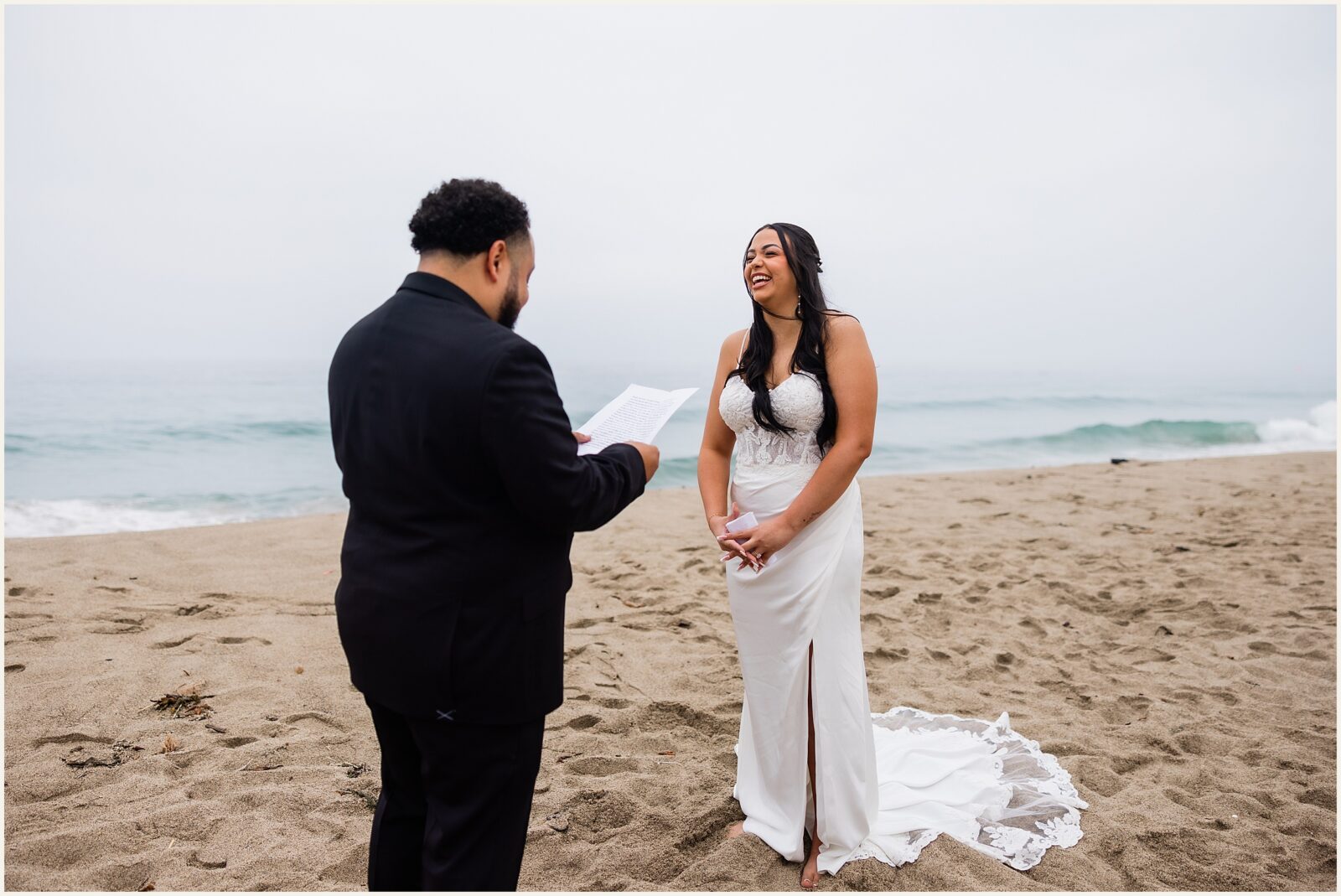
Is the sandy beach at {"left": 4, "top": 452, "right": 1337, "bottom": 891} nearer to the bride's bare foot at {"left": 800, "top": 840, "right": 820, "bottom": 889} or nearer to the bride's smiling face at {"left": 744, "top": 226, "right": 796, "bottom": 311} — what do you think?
the bride's bare foot at {"left": 800, "top": 840, "right": 820, "bottom": 889}

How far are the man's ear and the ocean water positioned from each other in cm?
1021

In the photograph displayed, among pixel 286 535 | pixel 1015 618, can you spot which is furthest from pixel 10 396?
pixel 1015 618

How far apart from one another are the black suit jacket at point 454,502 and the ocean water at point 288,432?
32.8 ft

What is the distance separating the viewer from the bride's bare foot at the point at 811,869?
301cm

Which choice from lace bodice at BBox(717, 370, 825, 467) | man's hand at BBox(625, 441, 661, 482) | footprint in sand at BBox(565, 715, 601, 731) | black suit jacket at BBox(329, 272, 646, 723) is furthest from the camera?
footprint in sand at BBox(565, 715, 601, 731)

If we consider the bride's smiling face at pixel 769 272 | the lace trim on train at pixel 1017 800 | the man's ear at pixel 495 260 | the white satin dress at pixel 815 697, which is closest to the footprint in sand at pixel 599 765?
the white satin dress at pixel 815 697

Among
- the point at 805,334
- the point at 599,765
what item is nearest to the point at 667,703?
the point at 599,765

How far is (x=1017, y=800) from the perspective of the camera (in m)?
3.54

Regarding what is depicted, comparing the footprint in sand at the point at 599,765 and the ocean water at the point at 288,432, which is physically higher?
the ocean water at the point at 288,432

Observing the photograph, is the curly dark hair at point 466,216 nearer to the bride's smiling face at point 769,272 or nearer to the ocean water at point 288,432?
the bride's smiling face at point 769,272

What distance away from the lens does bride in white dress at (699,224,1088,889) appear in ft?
10.1

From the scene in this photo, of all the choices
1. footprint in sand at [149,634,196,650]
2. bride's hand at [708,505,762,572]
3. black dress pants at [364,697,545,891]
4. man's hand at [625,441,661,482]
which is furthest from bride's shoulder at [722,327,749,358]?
footprint in sand at [149,634,196,650]

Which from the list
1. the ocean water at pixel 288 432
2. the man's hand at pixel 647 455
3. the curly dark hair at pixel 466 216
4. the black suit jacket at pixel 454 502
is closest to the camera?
the black suit jacket at pixel 454 502

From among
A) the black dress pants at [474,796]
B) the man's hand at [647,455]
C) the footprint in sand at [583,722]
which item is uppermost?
the man's hand at [647,455]
